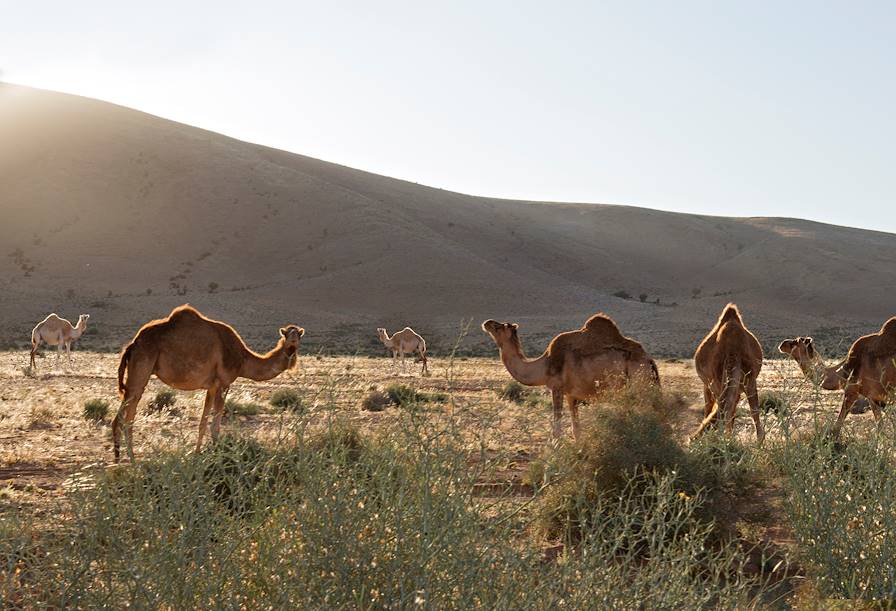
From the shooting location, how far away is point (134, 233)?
7562 cm

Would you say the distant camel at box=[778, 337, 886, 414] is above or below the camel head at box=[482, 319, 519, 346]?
above

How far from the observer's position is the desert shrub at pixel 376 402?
1970 centimetres

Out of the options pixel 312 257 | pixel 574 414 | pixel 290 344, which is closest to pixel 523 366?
pixel 574 414

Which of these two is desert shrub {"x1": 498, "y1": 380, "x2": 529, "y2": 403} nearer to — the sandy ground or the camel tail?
the sandy ground

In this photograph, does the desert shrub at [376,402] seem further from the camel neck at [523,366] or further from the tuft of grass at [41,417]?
the camel neck at [523,366]

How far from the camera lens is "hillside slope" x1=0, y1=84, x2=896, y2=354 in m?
62.9

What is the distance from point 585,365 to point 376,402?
8413mm

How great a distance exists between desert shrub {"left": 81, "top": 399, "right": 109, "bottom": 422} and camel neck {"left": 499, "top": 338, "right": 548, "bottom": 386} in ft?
25.3

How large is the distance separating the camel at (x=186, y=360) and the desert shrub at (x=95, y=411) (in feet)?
15.0

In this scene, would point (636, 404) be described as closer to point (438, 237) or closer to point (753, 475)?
point (753, 475)

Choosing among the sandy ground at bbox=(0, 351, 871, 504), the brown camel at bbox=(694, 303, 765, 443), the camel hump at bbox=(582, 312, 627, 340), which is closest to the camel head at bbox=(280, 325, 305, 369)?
the sandy ground at bbox=(0, 351, 871, 504)

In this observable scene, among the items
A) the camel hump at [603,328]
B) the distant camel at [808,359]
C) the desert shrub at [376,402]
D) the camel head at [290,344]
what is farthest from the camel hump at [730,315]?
the desert shrub at [376,402]

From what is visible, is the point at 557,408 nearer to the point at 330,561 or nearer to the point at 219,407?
the point at 219,407

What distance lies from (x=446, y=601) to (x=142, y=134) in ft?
304
